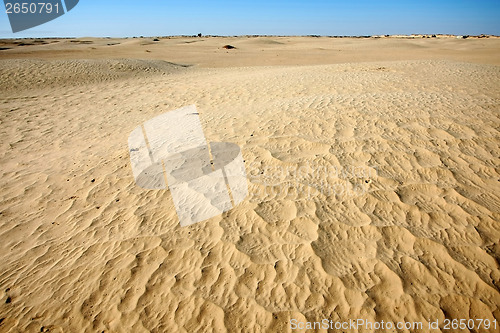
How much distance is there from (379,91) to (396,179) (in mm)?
3885

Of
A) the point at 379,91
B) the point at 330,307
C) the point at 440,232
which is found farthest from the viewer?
the point at 379,91

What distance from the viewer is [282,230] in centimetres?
282

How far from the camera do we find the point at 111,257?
2686 millimetres

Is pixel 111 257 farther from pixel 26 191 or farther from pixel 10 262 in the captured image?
pixel 26 191

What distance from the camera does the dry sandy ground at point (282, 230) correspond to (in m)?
2.18

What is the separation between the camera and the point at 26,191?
12.8 feet

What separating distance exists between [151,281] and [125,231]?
848 millimetres

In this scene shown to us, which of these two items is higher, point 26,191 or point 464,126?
point 464,126

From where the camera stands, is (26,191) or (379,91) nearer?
(26,191)

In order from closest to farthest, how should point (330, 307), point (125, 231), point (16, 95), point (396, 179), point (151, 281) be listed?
point (330, 307), point (151, 281), point (125, 231), point (396, 179), point (16, 95)

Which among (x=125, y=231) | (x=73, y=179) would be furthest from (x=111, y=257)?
(x=73, y=179)

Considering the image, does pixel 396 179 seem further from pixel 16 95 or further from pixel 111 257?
pixel 16 95

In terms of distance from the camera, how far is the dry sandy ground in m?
2.18

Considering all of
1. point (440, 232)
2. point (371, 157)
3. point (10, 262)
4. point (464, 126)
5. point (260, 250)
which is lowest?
point (10, 262)
